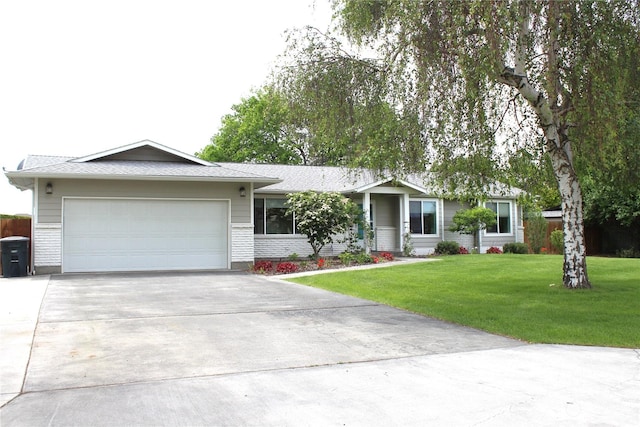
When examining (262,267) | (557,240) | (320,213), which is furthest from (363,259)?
(557,240)

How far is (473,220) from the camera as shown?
20797mm

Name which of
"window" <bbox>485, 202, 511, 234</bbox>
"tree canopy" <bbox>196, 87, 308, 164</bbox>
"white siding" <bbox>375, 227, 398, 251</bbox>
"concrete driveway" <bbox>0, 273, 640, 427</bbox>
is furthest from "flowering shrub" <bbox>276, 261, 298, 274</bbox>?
"tree canopy" <bbox>196, 87, 308, 164</bbox>

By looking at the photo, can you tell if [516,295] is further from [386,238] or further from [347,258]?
[386,238]

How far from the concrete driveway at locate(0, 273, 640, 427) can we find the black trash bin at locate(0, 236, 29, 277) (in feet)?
21.3

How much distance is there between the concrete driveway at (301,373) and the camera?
405cm

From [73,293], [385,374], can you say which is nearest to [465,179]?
[385,374]

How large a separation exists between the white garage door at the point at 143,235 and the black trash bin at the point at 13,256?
3.46 feet

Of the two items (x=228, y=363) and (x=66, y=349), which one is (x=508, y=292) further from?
(x=66, y=349)

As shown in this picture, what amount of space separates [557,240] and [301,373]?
21254 millimetres

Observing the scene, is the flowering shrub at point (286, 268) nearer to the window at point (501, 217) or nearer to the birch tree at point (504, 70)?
the birch tree at point (504, 70)

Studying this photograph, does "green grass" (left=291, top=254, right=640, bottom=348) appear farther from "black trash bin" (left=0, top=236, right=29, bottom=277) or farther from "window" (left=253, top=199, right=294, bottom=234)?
"black trash bin" (left=0, top=236, right=29, bottom=277)

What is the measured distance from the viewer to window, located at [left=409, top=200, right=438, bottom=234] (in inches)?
856

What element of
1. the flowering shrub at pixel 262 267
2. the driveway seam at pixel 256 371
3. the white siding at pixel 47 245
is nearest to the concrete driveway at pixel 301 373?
the driveway seam at pixel 256 371

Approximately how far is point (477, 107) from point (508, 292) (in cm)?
414
